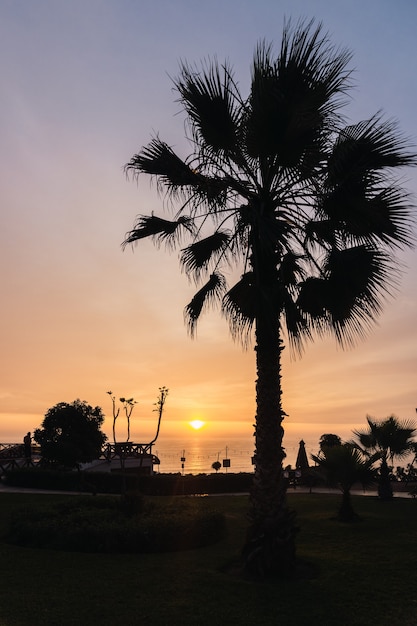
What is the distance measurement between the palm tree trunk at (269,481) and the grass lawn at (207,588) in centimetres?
53

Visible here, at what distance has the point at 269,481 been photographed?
11.4 meters

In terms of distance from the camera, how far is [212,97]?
450 inches

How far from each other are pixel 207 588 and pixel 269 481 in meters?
2.41

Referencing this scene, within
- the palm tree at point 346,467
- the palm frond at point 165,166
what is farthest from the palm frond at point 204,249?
the palm tree at point 346,467

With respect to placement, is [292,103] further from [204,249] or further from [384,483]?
[384,483]

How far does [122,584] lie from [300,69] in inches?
426

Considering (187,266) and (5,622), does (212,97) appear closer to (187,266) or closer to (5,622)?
(187,266)

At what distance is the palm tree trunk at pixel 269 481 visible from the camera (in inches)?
440

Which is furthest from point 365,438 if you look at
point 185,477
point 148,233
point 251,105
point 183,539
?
point 251,105

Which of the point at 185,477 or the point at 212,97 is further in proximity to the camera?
the point at 185,477

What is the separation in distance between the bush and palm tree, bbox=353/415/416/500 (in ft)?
35.5

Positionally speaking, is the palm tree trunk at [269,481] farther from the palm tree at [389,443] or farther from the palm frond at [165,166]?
the palm tree at [389,443]

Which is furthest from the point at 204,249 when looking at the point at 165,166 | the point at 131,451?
the point at 131,451

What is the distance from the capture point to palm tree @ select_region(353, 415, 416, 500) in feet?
79.4
